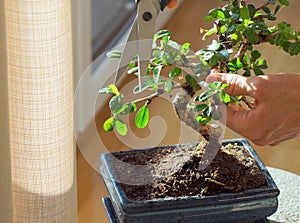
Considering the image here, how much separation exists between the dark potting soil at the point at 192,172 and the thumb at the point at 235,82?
12 cm

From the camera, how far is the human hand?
1.07 meters

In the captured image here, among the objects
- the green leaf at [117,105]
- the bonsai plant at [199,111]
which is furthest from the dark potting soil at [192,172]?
the green leaf at [117,105]

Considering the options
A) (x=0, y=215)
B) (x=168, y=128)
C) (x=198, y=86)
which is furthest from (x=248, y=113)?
(x=168, y=128)

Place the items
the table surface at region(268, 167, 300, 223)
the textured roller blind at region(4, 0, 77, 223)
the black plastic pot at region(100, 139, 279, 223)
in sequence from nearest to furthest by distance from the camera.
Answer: the black plastic pot at region(100, 139, 279, 223) < the textured roller blind at region(4, 0, 77, 223) < the table surface at region(268, 167, 300, 223)

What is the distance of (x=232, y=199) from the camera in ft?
3.43

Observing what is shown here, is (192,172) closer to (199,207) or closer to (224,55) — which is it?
(199,207)

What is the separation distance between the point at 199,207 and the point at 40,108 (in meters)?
0.36

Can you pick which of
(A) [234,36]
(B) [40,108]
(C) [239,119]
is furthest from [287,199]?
(B) [40,108]

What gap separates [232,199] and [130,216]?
16 centimetres

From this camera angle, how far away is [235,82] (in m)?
1.07

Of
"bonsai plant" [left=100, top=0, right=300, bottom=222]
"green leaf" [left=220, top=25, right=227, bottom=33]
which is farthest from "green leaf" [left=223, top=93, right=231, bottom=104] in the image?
"green leaf" [left=220, top=25, right=227, bottom=33]

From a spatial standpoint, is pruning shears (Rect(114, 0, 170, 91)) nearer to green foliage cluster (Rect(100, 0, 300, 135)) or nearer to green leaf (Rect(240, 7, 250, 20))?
green foliage cluster (Rect(100, 0, 300, 135))

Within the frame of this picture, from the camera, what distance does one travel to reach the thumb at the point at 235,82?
42.1 inches

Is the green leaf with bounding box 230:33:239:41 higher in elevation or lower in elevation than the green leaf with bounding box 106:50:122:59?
higher
